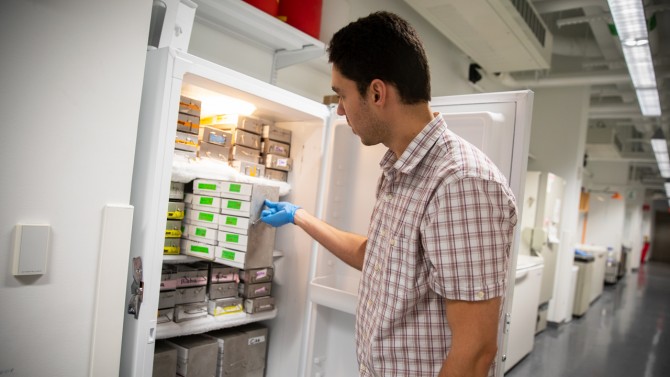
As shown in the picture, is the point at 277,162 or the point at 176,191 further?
the point at 277,162

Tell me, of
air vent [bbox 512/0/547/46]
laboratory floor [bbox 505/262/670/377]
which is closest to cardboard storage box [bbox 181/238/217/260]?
air vent [bbox 512/0/547/46]

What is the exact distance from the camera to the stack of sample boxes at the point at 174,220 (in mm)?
1790

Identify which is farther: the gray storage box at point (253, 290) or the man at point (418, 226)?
the gray storage box at point (253, 290)

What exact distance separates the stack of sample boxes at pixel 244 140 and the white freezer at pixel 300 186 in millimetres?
104

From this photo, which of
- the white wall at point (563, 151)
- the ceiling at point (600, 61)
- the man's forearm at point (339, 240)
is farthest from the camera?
the white wall at point (563, 151)

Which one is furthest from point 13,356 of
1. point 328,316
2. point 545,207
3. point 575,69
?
point 575,69

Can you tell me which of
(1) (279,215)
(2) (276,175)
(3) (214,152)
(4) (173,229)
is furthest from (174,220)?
(2) (276,175)

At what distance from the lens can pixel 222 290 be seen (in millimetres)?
2021

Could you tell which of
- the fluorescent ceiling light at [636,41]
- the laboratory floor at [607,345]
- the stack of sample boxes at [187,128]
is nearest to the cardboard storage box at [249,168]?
the stack of sample boxes at [187,128]

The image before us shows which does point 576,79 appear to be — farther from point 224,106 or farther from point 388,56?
point 388,56

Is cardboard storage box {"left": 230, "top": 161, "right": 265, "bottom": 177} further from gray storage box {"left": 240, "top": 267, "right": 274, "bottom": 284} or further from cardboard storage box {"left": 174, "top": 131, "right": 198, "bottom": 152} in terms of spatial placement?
gray storage box {"left": 240, "top": 267, "right": 274, "bottom": 284}

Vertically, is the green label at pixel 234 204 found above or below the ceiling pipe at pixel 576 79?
below

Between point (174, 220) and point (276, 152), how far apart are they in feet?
2.12

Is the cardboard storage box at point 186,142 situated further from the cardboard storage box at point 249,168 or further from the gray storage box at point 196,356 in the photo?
the gray storage box at point 196,356
